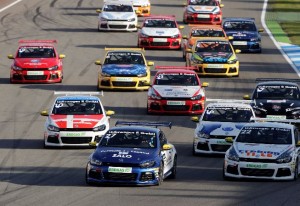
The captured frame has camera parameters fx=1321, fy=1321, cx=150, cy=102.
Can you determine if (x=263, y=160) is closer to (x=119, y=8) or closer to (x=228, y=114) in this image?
(x=228, y=114)

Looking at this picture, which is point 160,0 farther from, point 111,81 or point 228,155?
point 228,155

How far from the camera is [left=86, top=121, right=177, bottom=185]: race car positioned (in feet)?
85.9

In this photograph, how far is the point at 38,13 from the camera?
69.9 meters

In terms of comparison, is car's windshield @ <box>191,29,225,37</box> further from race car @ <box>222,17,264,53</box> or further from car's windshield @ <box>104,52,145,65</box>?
car's windshield @ <box>104,52,145,65</box>

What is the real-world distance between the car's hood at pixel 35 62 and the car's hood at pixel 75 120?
497 inches

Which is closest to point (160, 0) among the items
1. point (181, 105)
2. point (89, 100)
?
point (181, 105)

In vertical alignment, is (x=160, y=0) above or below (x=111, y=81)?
below

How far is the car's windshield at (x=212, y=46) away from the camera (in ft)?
157

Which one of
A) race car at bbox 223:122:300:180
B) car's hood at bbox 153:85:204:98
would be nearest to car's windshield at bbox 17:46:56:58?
car's hood at bbox 153:85:204:98

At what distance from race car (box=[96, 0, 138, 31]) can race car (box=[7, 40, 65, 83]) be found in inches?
580

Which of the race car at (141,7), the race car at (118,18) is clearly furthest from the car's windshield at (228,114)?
the race car at (141,7)

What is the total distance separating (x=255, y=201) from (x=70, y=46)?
33591 mm

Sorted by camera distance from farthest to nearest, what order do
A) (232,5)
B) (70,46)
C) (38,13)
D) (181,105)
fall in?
(232,5) → (38,13) → (70,46) → (181,105)

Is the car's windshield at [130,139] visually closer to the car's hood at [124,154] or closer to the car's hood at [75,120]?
the car's hood at [124,154]
